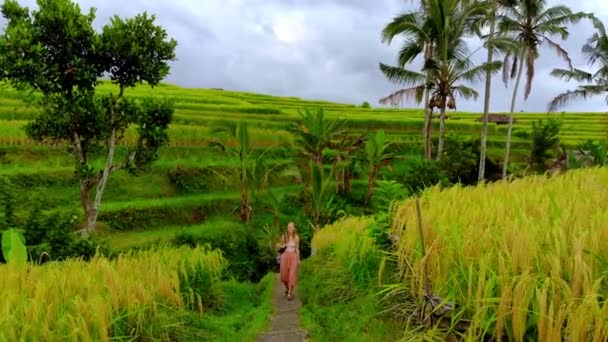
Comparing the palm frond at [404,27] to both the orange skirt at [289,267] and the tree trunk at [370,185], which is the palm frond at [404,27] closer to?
the tree trunk at [370,185]

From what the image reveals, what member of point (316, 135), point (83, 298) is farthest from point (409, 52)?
point (83, 298)

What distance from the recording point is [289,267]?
25.4 feet

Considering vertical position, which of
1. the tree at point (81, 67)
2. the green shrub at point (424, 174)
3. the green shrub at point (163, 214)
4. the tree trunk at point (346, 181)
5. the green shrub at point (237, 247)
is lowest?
the green shrub at point (237, 247)

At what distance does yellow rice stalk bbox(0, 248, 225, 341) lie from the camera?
3598 mm

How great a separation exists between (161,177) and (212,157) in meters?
2.50

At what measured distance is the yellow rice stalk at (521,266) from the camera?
2553 millimetres

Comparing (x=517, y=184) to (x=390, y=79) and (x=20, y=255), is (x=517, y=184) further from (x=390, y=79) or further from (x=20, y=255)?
(x=390, y=79)

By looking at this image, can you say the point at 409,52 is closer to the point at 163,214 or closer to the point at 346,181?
the point at 346,181

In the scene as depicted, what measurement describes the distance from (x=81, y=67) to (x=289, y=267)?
5.92 metres

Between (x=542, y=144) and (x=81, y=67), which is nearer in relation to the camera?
(x=81, y=67)

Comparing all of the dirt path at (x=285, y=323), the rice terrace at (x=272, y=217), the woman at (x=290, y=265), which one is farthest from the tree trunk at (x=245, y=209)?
the woman at (x=290, y=265)

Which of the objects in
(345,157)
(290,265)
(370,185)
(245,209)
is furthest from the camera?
(345,157)

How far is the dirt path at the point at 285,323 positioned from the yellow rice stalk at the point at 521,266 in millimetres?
1745

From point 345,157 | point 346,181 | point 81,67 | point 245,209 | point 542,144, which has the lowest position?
point 245,209
